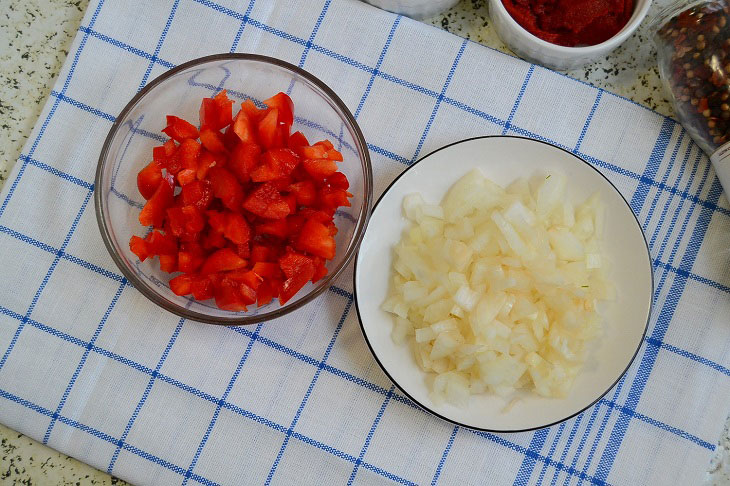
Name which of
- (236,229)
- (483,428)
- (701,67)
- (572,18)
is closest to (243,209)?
(236,229)

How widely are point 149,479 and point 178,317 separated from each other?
14.3 inches

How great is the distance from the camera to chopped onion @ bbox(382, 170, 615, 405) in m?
1.33

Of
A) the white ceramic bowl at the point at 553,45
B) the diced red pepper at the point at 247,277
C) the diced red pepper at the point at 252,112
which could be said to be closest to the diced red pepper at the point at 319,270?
the diced red pepper at the point at 247,277

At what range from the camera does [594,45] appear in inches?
54.7

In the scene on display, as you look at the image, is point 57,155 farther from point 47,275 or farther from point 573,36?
point 573,36

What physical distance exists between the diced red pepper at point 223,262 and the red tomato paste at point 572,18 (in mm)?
783

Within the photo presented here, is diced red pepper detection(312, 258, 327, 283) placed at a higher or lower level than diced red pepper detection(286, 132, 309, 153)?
lower

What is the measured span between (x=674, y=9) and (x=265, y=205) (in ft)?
3.19

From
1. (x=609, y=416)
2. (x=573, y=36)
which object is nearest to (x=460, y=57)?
(x=573, y=36)

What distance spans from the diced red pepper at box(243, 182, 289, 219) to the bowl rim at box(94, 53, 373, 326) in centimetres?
17

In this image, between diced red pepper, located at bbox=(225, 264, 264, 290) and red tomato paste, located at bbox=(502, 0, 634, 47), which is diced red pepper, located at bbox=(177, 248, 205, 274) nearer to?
diced red pepper, located at bbox=(225, 264, 264, 290)

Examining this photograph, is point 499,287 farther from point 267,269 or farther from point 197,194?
point 197,194

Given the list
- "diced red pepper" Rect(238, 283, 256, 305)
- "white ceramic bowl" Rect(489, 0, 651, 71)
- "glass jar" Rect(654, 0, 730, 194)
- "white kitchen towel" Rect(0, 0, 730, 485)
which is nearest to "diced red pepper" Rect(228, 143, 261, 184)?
"diced red pepper" Rect(238, 283, 256, 305)

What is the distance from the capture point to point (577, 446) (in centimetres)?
145
